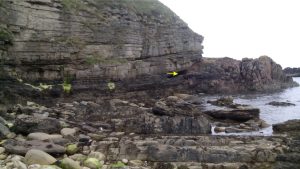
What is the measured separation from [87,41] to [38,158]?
1226 inches

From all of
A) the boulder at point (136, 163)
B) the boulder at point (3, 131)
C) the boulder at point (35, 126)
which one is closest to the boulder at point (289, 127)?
the boulder at point (136, 163)

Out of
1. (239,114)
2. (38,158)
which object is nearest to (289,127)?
(239,114)

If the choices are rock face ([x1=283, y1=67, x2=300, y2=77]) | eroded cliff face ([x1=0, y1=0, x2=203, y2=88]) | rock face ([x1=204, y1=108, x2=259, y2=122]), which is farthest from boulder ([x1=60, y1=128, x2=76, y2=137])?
rock face ([x1=283, y1=67, x2=300, y2=77])

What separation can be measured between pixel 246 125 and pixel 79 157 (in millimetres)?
16209

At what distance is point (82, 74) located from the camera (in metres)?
43.5

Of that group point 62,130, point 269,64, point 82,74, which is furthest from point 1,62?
point 269,64

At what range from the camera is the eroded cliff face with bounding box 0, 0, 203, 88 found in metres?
38.4

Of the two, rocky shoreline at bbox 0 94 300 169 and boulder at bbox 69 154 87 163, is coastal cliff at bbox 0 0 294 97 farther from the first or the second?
boulder at bbox 69 154 87 163

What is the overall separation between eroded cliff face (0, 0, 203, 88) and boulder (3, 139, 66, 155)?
1901 centimetres

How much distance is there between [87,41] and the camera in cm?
4662

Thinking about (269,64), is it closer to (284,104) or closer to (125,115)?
(284,104)

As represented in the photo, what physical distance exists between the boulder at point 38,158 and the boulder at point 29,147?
0.82 meters

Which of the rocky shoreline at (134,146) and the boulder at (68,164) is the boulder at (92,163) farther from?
the boulder at (68,164)

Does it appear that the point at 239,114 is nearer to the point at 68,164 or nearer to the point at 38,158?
the point at 68,164
